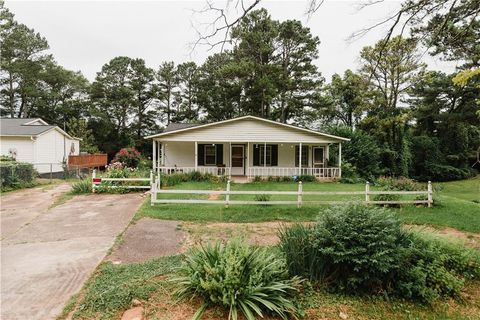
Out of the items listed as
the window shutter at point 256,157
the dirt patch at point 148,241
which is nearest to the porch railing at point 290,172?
the window shutter at point 256,157

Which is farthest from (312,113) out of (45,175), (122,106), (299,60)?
(45,175)

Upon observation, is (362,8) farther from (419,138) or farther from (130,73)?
(130,73)

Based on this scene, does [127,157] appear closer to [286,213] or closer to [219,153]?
[219,153]

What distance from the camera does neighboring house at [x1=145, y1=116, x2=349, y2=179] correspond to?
719 inches

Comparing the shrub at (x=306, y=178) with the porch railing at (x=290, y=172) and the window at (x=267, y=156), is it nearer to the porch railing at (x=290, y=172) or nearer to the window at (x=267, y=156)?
the porch railing at (x=290, y=172)

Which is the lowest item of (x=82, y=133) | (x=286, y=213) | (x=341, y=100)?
(x=286, y=213)

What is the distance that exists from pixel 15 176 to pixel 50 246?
1158 cm

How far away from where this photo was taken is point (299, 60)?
32.2 metres

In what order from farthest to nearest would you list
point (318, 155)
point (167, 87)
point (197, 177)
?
point (167, 87)
point (318, 155)
point (197, 177)

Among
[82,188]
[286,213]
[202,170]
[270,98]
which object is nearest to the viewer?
[286,213]

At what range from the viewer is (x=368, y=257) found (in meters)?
3.71

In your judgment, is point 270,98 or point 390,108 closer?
point 390,108

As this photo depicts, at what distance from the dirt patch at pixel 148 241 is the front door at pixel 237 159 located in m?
12.3

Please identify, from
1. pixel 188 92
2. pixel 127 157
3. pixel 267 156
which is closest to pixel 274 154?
pixel 267 156
